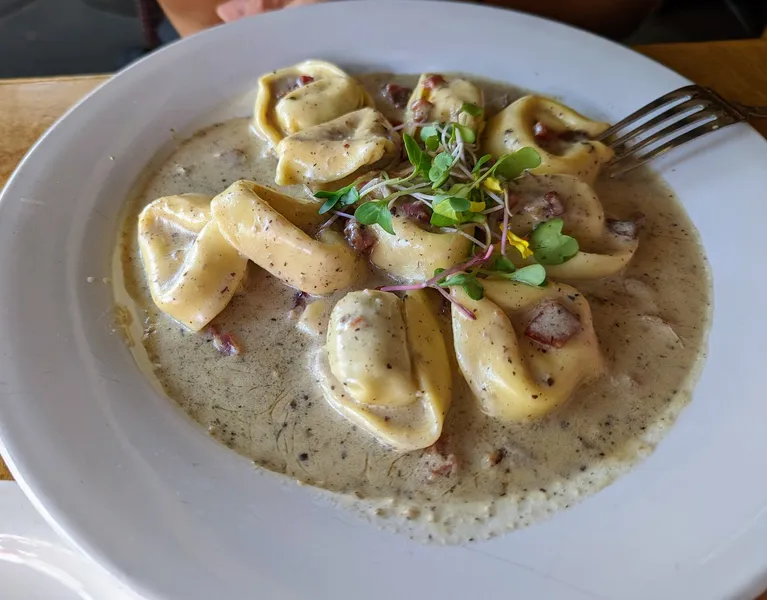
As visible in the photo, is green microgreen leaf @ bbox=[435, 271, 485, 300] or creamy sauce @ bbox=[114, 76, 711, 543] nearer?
creamy sauce @ bbox=[114, 76, 711, 543]

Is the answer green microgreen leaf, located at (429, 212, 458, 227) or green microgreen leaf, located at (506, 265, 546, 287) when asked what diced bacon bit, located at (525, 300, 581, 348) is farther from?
green microgreen leaf, located at (429, 212, 458, 227)

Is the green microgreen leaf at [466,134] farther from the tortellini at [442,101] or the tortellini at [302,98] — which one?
the tortellini at [302,98]

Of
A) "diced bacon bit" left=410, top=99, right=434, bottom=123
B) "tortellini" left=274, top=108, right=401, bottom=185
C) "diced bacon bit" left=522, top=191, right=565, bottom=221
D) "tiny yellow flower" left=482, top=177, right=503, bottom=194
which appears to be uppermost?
"tiny yellow flower" left=482, top=177, right=503, bottom=194

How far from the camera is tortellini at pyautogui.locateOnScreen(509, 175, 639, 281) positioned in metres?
1.92

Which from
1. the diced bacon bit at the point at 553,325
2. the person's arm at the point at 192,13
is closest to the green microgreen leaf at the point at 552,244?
the diced bacon bit at the point at 553,325

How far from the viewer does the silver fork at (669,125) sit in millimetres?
2131

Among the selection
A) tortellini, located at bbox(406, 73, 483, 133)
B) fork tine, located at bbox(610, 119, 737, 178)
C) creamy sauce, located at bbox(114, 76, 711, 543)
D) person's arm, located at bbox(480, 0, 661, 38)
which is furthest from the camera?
person's arm, located at bbox(480, 0, 661, 38)

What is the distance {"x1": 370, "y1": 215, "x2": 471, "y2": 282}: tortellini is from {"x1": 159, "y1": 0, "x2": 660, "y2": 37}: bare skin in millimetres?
1428

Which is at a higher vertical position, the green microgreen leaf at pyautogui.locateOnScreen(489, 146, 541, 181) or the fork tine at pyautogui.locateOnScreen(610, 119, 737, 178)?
the fork tine at pyautogui.locateOnScreen(610, 119, 737, 178)

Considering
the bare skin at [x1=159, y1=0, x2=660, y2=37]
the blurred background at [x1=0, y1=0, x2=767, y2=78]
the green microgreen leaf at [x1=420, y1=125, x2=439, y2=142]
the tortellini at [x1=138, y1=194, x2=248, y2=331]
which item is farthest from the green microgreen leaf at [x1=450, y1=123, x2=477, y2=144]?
the blurred background at [x1=0, y1=0, x2=767, y2=78]

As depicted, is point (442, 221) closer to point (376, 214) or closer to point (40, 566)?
point (376, 214)

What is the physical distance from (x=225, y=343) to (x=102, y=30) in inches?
142

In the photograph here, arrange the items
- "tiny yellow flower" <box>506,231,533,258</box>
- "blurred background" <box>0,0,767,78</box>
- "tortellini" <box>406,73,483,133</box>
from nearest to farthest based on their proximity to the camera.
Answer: "tiny yellow flower" <box>506,231,533,258</box>, "tortellini" <box>406,73,483,133</box>, "blurred background" <box>0,0,767,78</box>

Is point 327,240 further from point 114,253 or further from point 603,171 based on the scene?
point 603,171
